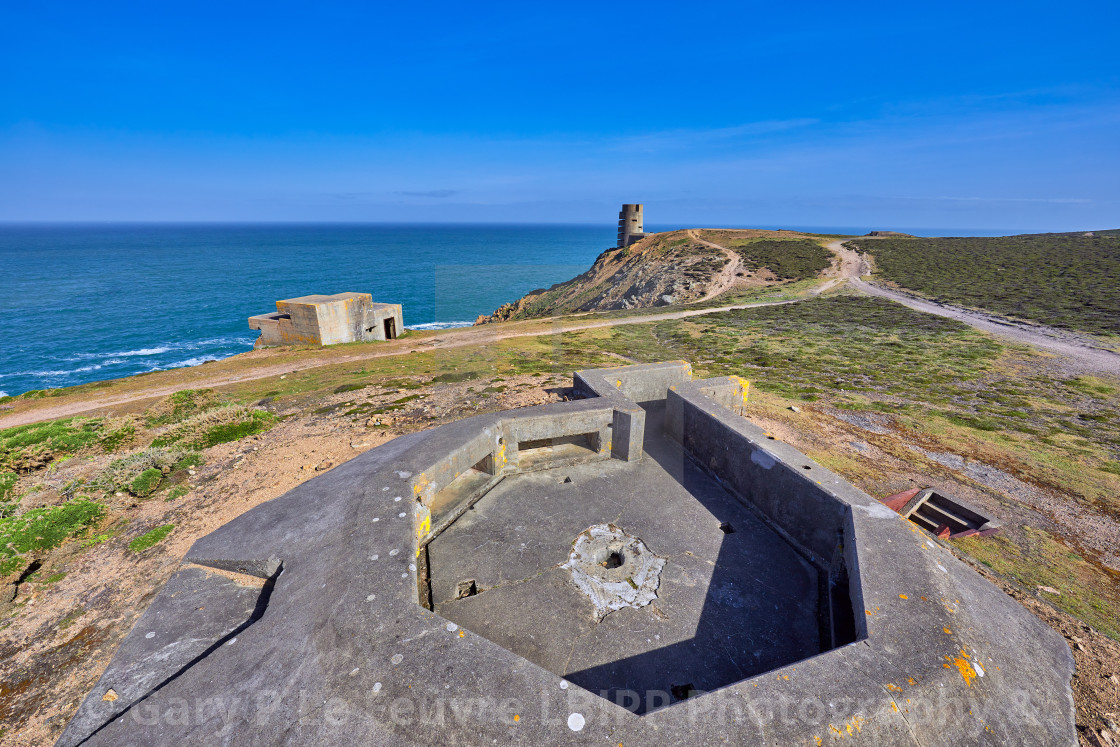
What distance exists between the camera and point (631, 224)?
68.1 m

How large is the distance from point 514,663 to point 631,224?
7039cm

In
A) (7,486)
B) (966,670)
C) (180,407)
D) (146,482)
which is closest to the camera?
(966,670)

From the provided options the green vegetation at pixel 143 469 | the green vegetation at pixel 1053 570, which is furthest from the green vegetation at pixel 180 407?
the green vegetation at pixel 1053 570

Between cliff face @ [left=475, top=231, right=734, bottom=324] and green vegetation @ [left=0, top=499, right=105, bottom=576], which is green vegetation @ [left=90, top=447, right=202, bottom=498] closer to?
green vegetation @ [left=0, top=499, right=105, bottom=576]

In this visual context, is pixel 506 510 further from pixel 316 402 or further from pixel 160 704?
pixel 316 402

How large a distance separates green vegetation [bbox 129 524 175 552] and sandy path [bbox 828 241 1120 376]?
27.7m

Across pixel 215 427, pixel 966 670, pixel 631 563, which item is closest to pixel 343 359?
pixel 215 427

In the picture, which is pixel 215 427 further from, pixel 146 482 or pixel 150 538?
pixel 150 538

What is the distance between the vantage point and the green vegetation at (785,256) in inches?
1748

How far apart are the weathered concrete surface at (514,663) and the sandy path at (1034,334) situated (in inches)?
781

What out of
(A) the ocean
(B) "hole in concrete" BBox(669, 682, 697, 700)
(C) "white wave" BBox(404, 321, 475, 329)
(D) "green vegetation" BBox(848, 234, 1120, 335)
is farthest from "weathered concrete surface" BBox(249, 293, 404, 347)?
(D) "green vegetation" BBox(848, 234, 1120, 335)

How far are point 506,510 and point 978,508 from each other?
8360 millimetres

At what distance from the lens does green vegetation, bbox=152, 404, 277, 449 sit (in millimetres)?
10742

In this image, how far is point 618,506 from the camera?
7.21 meters
